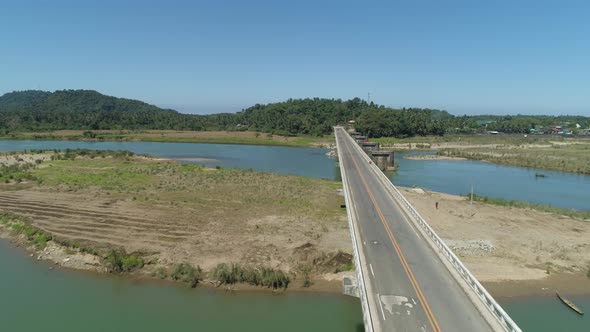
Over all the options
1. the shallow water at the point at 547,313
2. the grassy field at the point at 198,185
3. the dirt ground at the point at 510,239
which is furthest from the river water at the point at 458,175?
the shallow water at the point at 547,313

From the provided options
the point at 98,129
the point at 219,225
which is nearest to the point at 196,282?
the point at 219,225

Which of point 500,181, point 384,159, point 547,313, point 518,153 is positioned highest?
point 384,159

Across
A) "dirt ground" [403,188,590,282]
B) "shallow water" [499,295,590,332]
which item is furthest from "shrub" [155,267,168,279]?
"shallow water" [499,295,590,332]

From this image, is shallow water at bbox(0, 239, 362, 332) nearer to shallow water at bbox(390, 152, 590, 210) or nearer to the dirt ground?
the dirt ground

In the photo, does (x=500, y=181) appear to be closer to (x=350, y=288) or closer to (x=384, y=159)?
(x=384, y=159)

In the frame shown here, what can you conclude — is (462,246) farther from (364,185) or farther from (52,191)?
(52,191)

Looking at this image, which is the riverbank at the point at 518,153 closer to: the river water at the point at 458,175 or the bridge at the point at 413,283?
the river water at the point at 458,175

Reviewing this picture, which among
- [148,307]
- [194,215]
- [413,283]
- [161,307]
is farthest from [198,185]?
[413,283]
